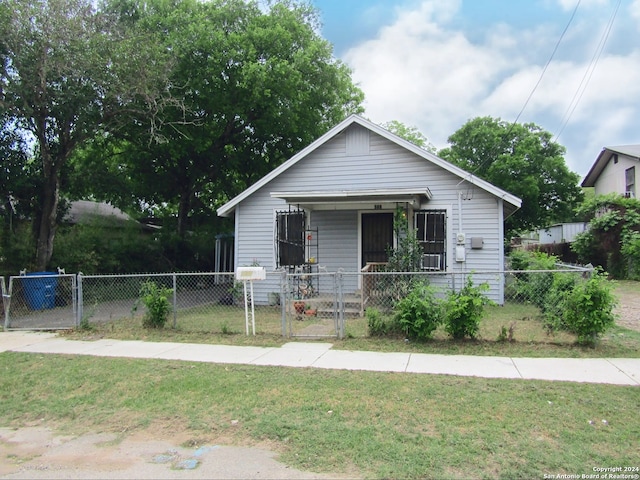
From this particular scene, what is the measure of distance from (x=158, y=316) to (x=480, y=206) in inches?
320

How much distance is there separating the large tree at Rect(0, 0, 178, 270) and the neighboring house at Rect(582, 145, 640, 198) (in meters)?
24.4

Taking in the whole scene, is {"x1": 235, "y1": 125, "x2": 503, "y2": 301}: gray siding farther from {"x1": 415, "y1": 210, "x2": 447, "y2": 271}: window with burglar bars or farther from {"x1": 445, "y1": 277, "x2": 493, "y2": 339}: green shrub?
{"x1": 445, "y1": 277, "x2": 493, "y2": 339}: green shrub

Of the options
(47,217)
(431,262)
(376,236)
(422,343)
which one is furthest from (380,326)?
(47,217)

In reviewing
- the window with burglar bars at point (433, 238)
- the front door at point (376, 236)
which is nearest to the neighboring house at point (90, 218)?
the front door at point (376, 236)

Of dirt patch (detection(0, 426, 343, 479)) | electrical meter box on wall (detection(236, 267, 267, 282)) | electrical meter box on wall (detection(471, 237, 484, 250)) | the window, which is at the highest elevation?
the window

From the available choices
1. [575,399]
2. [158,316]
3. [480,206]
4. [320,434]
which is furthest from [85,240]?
[575,399]

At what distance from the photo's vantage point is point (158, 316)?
8.88 metres

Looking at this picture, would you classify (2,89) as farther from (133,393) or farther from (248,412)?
(248,412)

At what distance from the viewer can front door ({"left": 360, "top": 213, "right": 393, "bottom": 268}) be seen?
12547 millimetres

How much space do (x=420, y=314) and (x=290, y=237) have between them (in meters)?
5.63

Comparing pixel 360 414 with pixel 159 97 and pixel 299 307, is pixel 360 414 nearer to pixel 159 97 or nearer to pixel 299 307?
pixel 299 307

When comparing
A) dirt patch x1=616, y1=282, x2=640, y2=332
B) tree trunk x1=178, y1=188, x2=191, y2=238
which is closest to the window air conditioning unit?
dirt patch x1=616, y1=282, x2=640, y2=332

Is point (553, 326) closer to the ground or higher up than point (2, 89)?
closer to the ground

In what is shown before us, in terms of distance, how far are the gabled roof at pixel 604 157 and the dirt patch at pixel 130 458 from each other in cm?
2721
